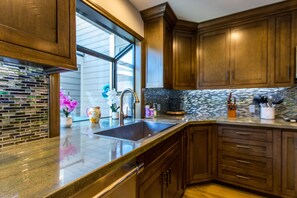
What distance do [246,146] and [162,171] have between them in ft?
4.21

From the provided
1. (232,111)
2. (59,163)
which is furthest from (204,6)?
(59,163)

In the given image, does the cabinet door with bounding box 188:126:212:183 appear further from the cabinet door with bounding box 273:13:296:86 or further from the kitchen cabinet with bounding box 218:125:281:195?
the cabinet door with bounding box 273:13:296:86

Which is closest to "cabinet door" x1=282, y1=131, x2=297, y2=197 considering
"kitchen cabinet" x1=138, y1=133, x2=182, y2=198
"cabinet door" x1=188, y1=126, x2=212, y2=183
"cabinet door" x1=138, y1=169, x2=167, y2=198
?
"cabinet door" x1=188, y1=126, x2=212, y2=183

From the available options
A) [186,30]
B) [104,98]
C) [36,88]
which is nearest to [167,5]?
[186,30]

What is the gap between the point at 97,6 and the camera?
4.66 ft

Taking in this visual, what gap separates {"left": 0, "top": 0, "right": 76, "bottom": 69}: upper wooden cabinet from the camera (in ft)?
1.95

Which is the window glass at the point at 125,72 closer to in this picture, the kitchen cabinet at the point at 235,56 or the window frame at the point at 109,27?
the window frame at the point at 109,27

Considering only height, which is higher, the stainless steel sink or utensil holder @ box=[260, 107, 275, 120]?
utensil holder @ box=[260, 107, 275, 120]

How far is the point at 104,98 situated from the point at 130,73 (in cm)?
51

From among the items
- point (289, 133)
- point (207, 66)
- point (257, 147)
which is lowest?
point (257, 147)

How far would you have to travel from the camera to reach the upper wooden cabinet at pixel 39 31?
23.4 inches

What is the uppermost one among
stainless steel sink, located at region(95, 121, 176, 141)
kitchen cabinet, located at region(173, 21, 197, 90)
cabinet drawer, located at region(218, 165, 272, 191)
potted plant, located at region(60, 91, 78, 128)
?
kitchen cabinet, located at region(173, 21, 197, 90)

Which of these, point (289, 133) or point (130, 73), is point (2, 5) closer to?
point (130, 73)

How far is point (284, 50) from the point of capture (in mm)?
2023
